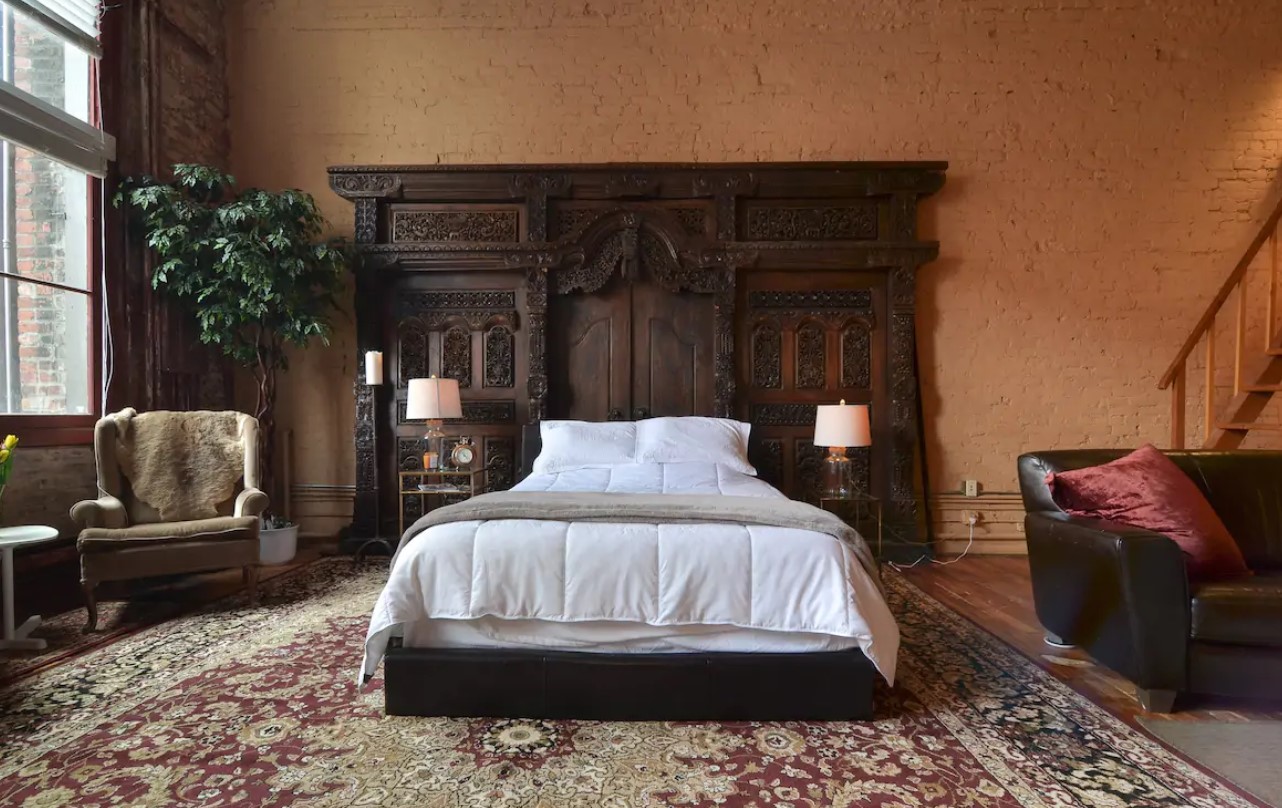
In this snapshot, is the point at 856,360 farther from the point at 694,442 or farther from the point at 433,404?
the point at 433,404

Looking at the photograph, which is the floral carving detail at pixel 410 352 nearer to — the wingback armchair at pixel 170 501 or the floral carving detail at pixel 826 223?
the wingback armchair at pixel 170 501

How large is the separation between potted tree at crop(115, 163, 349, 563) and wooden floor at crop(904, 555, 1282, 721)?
14.5ft

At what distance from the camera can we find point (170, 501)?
3525mm

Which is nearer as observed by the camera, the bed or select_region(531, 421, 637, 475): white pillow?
the bed

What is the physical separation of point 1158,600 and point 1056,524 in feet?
1.54

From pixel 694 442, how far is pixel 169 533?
9.58 feet

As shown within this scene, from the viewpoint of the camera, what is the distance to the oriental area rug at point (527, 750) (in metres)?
1.75

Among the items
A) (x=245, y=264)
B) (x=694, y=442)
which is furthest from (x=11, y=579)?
(x=694, y=442)

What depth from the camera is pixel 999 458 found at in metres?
4.77

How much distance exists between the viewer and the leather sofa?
215 cm

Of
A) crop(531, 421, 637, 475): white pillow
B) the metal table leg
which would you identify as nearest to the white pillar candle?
crop(531, 421, 637, 475): white pillow

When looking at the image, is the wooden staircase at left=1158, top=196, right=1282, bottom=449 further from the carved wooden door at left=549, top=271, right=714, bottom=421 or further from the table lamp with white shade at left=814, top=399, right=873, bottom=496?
the carved wooden door at left=549, top=271, right=714, bottom=421

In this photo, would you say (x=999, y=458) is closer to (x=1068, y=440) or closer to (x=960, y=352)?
(x=1068, y=440)

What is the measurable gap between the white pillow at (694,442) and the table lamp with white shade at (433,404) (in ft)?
4.31
